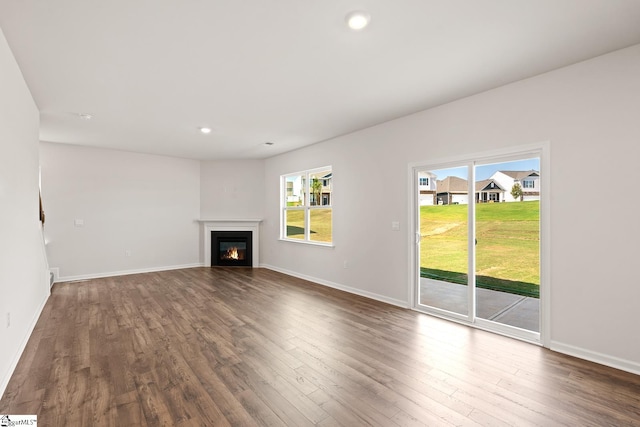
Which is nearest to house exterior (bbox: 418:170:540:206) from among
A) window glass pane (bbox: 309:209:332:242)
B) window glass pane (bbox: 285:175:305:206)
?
window glass pane (bbox: 309:209:332:242)

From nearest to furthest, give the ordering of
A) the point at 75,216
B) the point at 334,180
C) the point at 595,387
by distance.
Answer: the point at 595,387 < the point at 334,180 < the point at 75,216

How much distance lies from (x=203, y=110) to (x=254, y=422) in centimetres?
349

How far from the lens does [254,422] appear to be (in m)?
1.83

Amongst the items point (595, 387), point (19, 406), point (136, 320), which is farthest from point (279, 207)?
point (595, 387)

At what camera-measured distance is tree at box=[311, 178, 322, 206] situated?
583cm

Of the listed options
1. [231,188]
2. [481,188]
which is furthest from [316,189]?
[481,188]

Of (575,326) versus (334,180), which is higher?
(334,180)

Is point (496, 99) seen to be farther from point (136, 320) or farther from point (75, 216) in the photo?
point (75, 216)

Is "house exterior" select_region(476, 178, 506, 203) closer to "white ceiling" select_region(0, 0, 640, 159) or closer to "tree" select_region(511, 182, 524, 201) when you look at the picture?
"tree" select_region(511, 182, 524, 201)

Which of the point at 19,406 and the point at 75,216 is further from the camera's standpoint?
the point at 75,216

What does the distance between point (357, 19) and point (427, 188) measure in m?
2.47

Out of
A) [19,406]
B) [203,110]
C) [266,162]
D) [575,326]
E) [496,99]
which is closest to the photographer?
[19,406]

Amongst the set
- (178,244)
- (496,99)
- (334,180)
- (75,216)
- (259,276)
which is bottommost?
(259,276)

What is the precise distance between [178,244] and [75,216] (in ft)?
6.56
